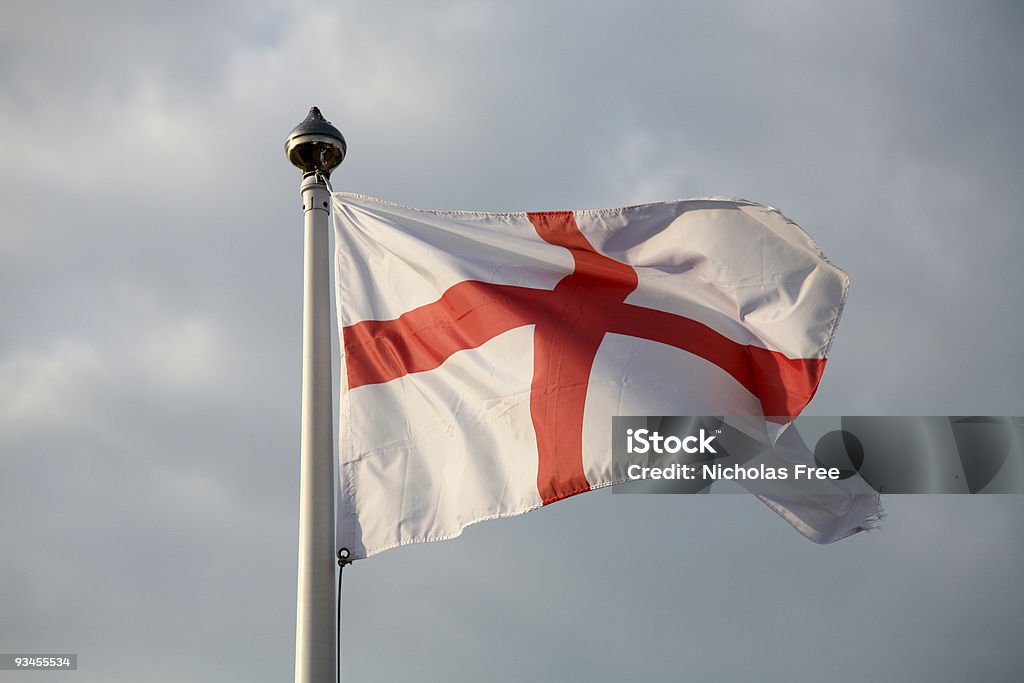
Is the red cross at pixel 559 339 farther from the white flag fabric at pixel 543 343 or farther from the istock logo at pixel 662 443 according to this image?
the istock logo at pixel 662 443

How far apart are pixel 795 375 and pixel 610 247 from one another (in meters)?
2.47

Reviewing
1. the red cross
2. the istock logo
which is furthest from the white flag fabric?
the istock logo

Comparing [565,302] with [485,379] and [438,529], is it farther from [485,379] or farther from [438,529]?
[438,529]

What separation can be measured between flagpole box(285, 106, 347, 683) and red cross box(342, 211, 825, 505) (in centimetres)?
49

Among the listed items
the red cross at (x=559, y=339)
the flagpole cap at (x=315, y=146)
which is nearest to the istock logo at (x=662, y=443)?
the red cross at (x=559, y=339)

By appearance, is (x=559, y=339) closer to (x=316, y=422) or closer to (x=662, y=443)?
(x=662, y=443)

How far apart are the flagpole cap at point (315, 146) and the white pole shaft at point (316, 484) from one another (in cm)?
75

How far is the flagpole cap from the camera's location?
476 inches

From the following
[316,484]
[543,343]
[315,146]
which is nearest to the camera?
[316,484]

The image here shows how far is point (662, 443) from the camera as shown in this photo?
1033 cm

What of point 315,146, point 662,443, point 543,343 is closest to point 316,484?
point 543,343

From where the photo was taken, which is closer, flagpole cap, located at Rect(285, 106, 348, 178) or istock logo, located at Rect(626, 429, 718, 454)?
istock logo, located at Rect(626, 429, 718, 454)

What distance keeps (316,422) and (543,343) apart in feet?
7.70

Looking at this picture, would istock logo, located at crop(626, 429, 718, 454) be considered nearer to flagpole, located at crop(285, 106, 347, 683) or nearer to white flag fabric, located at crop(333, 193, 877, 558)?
white flag fabric, located at crop(333, 193, 877, 558)
